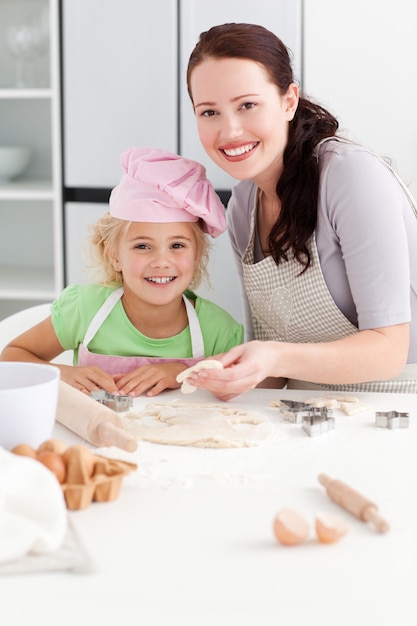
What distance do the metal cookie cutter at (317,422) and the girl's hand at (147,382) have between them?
29 centimetres

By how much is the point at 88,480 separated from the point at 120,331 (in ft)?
2.82

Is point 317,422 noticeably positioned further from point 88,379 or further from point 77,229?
point 77,229

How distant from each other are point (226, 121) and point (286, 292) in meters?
0.34

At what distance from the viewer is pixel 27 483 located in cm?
80

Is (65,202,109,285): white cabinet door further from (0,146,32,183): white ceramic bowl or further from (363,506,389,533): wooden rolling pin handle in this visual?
(363,506,389,533): wooden rolling pin handle

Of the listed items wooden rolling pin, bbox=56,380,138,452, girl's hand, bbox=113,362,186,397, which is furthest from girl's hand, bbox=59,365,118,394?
wooden rolling pin, bbox=56,380,138,452

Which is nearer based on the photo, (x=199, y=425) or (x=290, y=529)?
(x=290, y=529)

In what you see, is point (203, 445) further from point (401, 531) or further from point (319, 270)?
point (319, 270)

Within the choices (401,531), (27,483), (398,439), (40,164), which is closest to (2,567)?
(27,483)

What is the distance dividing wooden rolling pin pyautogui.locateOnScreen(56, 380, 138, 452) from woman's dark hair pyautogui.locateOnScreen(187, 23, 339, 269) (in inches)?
23.4

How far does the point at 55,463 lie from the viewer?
88 cm

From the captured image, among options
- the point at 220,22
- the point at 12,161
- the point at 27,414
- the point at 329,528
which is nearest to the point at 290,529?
the point at 329,528

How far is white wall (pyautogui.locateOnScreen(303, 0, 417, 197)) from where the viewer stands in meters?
2.97

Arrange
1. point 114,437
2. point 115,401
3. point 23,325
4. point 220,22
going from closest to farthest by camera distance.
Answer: point 114,437, point 115,401, point 23,325, point 220,22
